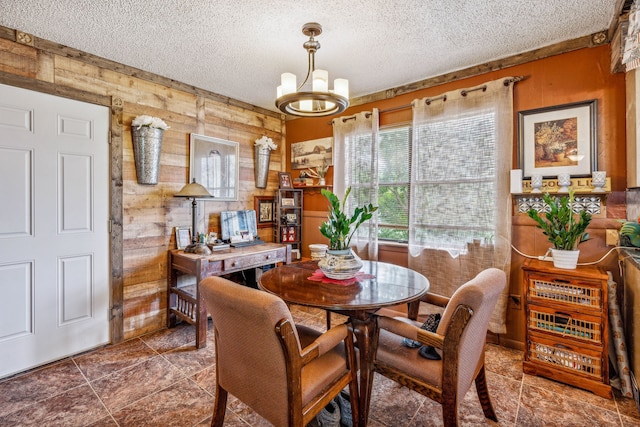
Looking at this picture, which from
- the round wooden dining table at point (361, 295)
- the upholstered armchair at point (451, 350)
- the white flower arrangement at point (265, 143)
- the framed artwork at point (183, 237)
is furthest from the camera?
the white flower arrangement at point (265, 143)

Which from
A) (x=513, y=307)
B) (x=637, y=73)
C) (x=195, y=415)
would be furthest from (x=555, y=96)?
(x=195, y=415)

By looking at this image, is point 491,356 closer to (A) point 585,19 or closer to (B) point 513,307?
(B) point 513,307

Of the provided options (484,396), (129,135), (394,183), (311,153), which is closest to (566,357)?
(484,396)

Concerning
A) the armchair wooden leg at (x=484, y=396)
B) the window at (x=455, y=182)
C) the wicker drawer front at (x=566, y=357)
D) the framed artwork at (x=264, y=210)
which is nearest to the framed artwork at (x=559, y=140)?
the window at (x=455, y=182)

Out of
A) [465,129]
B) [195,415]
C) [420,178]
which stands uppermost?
[465,129]

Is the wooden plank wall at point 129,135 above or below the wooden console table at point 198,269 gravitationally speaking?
above

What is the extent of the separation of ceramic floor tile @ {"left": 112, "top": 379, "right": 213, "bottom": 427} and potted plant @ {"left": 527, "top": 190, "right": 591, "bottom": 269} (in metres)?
2.62

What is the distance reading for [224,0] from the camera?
6.15 feet

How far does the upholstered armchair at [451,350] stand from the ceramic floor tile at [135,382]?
1612 mm

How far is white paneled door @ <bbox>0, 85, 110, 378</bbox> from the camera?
2.23 m

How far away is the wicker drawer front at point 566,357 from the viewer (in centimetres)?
200

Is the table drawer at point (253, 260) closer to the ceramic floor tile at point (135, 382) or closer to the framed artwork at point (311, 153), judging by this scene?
the ceramic floor tile at point (135, 382)

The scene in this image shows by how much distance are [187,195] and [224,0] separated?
1.67m

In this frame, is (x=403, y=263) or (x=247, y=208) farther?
(x=247, y=208)
